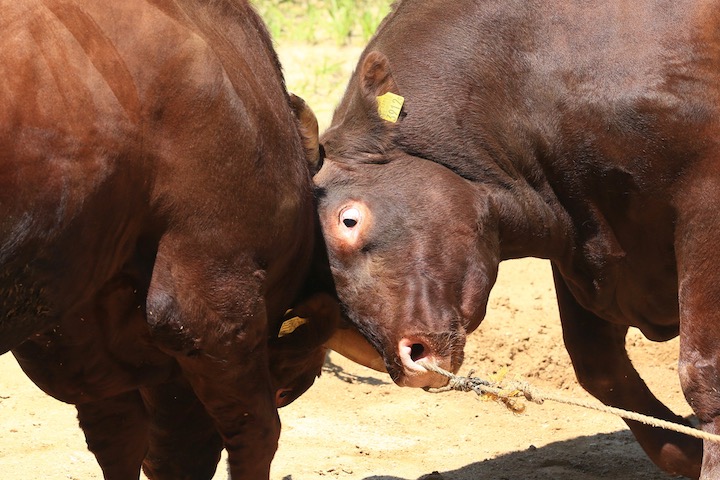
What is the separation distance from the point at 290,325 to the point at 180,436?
0.71 meters

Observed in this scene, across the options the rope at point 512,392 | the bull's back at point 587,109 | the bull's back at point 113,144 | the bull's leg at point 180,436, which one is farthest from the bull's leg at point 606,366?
the bull's back at point 113,144

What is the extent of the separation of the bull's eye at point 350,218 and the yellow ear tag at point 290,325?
1.45 feet

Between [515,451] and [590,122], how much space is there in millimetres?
2210

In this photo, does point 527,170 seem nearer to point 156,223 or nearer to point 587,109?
point 587,109

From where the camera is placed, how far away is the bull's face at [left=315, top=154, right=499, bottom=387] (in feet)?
16.6

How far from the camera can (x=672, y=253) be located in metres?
5.23

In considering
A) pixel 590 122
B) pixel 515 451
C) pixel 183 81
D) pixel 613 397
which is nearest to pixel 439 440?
pixel 515 451

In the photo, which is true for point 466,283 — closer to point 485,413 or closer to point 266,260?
point 266,260

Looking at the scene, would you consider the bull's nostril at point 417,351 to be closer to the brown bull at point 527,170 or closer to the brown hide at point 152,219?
the brown bull at point 527,170

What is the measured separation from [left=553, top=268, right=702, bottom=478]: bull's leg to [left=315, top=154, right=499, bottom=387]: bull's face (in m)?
1.09

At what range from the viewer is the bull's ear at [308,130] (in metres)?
5.00

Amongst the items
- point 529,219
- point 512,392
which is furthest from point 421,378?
point 529,219

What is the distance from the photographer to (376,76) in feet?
17.3

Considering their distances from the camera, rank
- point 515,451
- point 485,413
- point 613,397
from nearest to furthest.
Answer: point 613,397 < point 515,451 < point 485,413
